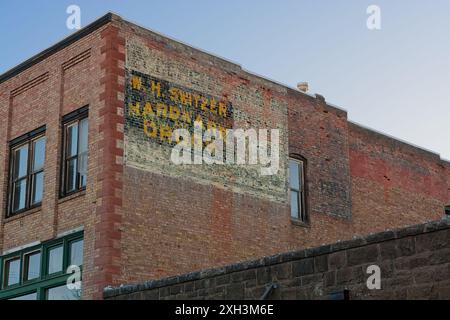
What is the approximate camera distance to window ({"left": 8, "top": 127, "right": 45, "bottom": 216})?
24.7 meters

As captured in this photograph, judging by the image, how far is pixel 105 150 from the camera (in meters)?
22.1

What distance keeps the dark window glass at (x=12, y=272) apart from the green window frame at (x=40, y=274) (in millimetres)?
58

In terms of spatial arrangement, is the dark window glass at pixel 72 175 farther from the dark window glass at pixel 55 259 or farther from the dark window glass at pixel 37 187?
the dark window glass at pixel 55 259

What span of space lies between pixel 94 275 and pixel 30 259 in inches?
138

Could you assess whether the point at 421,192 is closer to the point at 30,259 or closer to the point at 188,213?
the point at 188,213

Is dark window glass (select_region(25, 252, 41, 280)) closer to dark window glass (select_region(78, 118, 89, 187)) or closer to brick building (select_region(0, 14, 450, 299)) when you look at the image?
brick building (select_region(0, 14, 450, 299))

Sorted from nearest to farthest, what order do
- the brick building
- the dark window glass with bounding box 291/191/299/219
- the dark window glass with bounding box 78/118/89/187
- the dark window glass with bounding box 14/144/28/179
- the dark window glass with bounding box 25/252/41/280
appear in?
the brick building
the dark window glass with bounding box 78/118/89/187
the dark window glass with bounding box 25/252/41/280
the dark window glass with bounding box 14/144/28/179
the dark window glass with bounding box 291/191/299/219

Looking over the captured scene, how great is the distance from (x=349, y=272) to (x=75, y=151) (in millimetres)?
11333

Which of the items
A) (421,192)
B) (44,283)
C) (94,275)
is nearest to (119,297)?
(94,275)

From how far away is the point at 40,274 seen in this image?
76.6ft

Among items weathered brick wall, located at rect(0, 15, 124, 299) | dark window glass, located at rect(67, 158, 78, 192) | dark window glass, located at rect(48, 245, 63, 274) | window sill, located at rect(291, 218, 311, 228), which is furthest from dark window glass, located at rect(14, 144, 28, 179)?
window sill, located at rect(291, 218, 311, 228)

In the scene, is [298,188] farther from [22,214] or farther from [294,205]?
[22,214]

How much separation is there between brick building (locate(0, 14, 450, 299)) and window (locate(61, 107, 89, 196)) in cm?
3
